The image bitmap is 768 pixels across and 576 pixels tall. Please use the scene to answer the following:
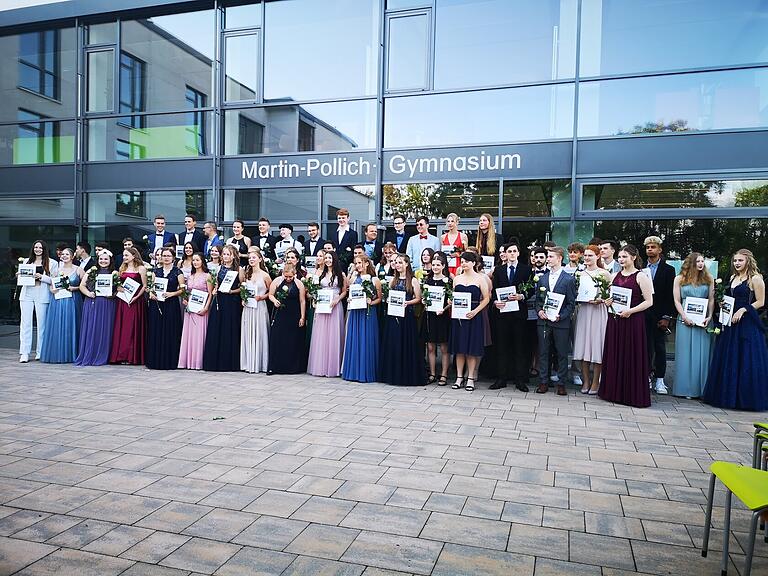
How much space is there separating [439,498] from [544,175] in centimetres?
867

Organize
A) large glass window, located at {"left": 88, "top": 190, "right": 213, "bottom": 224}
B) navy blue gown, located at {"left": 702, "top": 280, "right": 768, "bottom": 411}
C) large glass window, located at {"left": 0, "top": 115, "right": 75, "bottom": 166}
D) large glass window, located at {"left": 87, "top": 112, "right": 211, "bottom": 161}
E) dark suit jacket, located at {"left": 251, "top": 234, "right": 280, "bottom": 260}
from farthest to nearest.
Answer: large glass window, located at {"left": 0, "top": 115, "right": 75, "bottom": 166}
large glass window, located at {"left": 87, "top": 112, "right": 211, "bottom": 161}
large glass window, located at {"left": 88, "top": 190, "right": 213, "bottom": 224}
dark suit jacket, located at {"left": 251, "top": 234, "right": 280, "bottom": 260}
navy blue gown, located at {"left": 702, "top": 280, "right": 768, "bottom": 411}

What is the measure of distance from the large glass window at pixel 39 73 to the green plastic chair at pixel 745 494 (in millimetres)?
16364

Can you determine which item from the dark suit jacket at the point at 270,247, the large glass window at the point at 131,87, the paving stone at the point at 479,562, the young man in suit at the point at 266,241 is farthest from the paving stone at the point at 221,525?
the large glass window at the point at 131,87

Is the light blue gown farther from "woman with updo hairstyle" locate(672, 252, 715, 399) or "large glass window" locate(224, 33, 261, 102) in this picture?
"large glass window" locate(224, 33, 261, 102)

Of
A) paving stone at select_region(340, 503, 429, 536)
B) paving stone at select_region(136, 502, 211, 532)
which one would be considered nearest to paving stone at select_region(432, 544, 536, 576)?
paving stone at select_region(340, 503, 429, 536)

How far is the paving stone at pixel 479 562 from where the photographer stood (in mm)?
3174

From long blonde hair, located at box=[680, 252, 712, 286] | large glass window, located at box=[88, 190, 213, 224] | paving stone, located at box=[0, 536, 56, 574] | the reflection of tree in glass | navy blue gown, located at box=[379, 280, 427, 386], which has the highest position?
the reflection of tree in glass

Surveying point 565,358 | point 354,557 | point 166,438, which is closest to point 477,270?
point 565,358

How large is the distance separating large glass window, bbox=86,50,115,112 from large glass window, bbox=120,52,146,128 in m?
0.30

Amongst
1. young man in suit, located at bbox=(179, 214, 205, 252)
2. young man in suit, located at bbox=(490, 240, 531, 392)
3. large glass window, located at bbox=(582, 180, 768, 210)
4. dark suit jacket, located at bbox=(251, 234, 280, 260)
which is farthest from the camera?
young man in suit, located at bbox=(179, 214, 205, 252)

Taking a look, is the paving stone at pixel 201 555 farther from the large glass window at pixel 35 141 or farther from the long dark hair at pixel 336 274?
the large glass window at pixel 35 141

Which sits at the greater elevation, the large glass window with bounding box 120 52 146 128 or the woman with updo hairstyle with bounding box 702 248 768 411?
the large glass window with bounding box 120 52 146 128

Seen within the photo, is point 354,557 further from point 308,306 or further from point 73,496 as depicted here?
point 308,306

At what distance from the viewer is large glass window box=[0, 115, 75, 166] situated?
15227 millimetres
